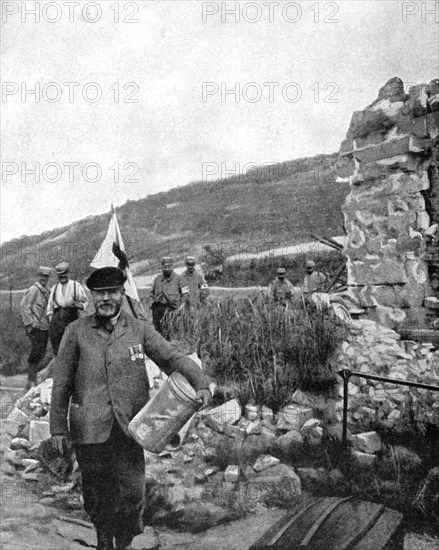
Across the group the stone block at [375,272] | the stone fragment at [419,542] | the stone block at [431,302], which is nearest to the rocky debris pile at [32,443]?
the stone fragment at [419,542]

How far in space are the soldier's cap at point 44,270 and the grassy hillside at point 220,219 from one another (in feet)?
0.09

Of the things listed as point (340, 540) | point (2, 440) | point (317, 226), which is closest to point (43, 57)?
point (317, 226)

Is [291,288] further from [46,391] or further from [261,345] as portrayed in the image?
[46,391]

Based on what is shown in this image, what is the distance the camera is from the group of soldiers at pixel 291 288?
2.96 meters

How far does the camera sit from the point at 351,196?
3.15 m

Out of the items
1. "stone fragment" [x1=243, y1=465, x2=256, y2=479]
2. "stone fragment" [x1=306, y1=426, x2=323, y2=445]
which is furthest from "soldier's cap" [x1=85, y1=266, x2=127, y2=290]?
"stone fragment" [x1=306, y1=426, x2=323, y2=445]

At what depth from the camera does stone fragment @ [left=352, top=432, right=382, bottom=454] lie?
Answer: 287cm

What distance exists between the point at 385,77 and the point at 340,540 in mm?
2461

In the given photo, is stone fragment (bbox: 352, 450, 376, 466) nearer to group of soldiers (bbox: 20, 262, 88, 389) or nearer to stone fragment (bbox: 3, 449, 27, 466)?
group of soldiers (bbox: 20, 262, 88, 389)

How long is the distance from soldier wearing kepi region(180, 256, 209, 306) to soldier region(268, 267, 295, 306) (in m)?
0.36

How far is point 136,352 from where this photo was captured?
2703 mm

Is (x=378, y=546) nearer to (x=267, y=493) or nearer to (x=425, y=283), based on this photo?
(x=267, y=493)

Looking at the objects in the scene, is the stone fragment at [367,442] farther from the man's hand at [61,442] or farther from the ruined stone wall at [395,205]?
the man's hand at [61,442]

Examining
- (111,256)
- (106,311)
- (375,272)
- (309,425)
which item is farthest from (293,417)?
(111,256)
